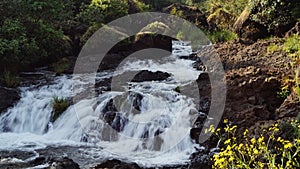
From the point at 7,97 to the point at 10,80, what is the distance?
1067mm

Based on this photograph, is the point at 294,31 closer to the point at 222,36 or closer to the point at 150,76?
the point at 222,36

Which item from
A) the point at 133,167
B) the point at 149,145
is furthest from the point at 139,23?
the point at 133,167

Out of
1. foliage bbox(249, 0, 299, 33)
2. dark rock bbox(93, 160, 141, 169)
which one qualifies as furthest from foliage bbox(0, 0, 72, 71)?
foliage bbox(249, 0, 299, 33)

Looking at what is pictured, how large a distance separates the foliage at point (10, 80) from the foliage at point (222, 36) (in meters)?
7.47

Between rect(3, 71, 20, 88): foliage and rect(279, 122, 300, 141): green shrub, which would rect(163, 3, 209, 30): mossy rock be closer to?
rect(3, 71, 20, 88): foliage

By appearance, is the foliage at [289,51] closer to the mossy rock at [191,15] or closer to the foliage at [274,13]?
the foliage at [274,13]

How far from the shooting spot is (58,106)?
378 inches

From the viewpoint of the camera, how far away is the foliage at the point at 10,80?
11.0 m

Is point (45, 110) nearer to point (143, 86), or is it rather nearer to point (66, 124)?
point (66, 124)

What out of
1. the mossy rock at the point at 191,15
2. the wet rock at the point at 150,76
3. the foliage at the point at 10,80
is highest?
the mossy rock at the point at 191,15

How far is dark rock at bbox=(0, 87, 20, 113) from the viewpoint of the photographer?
9.97 m

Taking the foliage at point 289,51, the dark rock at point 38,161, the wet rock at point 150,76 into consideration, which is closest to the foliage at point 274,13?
the foliage at point 289,51

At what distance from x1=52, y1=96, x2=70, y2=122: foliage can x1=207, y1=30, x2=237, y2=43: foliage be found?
717 centimetres

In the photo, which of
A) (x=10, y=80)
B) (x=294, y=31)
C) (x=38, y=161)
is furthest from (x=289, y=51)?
(x=10, y=80)
